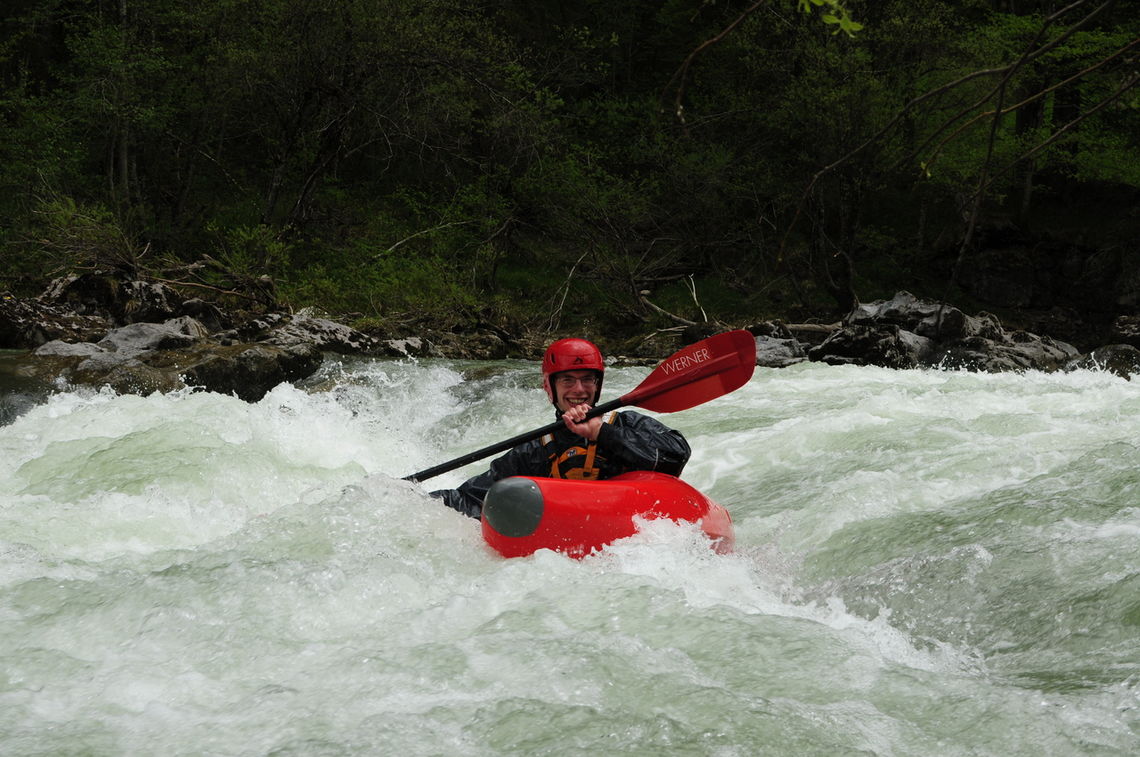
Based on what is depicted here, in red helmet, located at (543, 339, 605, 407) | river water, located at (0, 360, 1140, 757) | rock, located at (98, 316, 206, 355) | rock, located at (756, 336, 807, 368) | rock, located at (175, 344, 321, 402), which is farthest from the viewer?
rock, located at (756, 336, 807, 368)

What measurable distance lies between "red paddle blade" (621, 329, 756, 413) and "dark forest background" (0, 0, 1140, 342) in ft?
25.3

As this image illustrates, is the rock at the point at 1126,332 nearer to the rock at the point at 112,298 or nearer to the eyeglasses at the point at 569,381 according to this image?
the eyeglasses at the point at 569,381

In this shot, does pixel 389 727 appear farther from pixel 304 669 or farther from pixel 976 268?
pixel 976 268

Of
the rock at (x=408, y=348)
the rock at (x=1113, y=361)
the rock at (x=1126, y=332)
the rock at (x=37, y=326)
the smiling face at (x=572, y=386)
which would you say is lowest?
the rock at (x=1126, y=332)

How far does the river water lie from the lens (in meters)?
2.11

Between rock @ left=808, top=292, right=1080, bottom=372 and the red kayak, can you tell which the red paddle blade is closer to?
the red kayak

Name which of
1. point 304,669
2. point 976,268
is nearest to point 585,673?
point 304,669

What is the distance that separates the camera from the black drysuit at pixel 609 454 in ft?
11.9

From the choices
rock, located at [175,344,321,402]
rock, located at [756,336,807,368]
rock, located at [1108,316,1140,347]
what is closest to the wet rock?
rock, located at [756,336,807,368]

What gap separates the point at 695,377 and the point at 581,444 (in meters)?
0.69

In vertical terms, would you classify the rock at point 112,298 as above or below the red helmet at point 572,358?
below

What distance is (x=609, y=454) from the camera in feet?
12.1

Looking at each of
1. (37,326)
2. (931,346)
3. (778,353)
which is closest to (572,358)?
(778,353)

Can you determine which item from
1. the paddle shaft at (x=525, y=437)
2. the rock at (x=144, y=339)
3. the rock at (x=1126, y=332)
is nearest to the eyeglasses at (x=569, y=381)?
the paddle shaft at (x=525, y=437)
